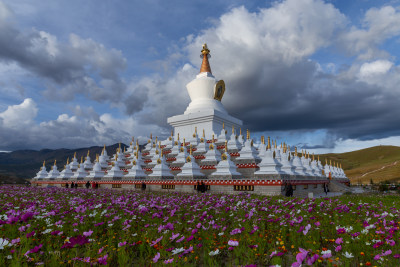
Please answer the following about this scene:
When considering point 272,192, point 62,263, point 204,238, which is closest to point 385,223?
point 204,238

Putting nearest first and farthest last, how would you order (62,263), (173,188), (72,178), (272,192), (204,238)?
(62,263) → (204,238) → (272,192) → (173,188) → (72,178)

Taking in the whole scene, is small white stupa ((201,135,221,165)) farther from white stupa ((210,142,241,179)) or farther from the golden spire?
the golden spire

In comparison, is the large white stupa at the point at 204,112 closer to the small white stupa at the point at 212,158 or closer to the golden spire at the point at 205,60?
the golden spire at the point at 205,60

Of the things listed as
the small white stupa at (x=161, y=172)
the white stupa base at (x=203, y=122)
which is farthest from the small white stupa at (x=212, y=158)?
the white stupa base at (x=203, y=122)

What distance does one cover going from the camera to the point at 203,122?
3803cm

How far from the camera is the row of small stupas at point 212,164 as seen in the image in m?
22.4

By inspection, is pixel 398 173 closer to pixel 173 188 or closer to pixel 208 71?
pixel 208 71

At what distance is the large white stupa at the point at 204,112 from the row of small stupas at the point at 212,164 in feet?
8.86

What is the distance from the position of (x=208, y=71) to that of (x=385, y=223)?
3990cm

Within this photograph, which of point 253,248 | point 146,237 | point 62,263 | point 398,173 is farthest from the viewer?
point 398,173

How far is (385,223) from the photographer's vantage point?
645 centimetres

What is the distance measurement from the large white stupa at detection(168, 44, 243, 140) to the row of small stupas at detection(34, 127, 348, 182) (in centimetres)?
270

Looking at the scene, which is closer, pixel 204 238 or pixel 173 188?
pixel 204 238

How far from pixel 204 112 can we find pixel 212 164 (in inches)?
458
